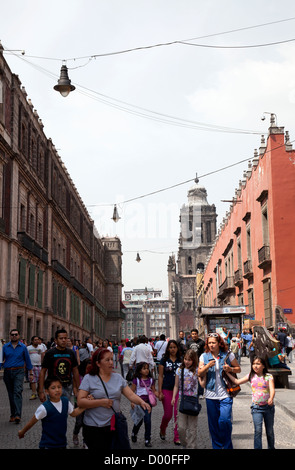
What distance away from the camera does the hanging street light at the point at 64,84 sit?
45.0 ft

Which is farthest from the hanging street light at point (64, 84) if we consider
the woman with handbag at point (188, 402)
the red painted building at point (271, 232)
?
the red painted building at point (271, 232)

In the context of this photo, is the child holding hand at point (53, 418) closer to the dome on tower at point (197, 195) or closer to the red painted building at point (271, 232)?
the red painted building at point (271, 232)

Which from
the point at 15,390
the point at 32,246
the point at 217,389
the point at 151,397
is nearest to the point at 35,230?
the point at 32,246

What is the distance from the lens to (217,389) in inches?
275

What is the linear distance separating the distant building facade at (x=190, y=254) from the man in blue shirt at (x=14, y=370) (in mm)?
107601

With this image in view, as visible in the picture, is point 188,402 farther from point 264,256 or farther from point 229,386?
point 264,256

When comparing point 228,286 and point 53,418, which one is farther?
point 228,286

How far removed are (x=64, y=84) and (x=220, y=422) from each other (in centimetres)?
944

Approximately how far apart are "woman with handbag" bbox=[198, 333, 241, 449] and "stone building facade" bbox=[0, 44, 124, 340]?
1783 centimetres

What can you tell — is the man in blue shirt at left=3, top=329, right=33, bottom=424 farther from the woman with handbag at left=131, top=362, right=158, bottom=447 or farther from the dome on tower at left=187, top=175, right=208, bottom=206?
the dome on tower at left=187, top=175, right=208, bottom=206

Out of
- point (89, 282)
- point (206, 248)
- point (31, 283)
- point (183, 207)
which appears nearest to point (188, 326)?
point (206, 248)

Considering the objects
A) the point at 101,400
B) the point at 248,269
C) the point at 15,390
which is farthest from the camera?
the point at 248,269

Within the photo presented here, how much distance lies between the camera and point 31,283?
29.0 metres

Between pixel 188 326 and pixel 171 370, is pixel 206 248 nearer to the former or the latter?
pixel 188 326
